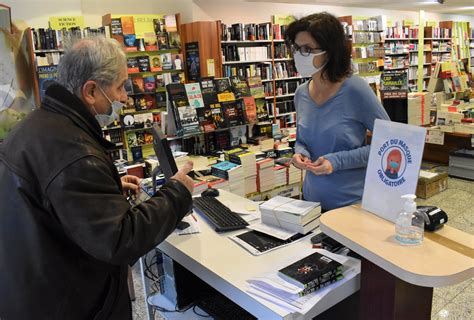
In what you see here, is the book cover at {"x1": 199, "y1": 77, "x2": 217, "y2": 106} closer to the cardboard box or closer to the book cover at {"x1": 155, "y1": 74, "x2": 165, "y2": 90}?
the book cover at {"x1": 155, "y1": 74, "x2": 165, "y2": 90}

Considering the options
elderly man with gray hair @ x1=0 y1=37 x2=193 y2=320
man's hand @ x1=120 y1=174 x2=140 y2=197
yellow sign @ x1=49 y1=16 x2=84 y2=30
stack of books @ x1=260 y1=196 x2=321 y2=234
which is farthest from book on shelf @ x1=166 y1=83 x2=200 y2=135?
elderly man with gray hair @ x1=0 y1=37 x2=193 y2=320

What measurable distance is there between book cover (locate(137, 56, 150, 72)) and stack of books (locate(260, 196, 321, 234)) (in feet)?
13.0

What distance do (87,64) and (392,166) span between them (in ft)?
3.31

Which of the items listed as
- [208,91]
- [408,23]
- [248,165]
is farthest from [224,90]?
[408,23]

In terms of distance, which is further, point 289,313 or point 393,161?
point 393,161

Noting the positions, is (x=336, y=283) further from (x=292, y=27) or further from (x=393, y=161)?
(x=292, y=27)

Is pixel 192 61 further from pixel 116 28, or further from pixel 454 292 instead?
pixel 454 292

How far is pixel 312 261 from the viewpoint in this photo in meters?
1.38

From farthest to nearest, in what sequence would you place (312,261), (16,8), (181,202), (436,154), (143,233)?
(436,154) → (16,8) → (312,261) → (181,202) → (143,233)

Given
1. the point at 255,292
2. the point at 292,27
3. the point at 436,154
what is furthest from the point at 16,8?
the point at 436,154

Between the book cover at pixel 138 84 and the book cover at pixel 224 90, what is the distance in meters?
1.51

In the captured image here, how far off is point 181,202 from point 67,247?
35 centimetres

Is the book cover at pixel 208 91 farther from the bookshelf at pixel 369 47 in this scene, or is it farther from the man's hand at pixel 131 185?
the bookshelf at pixel 369 47

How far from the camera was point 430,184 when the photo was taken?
4707mm
